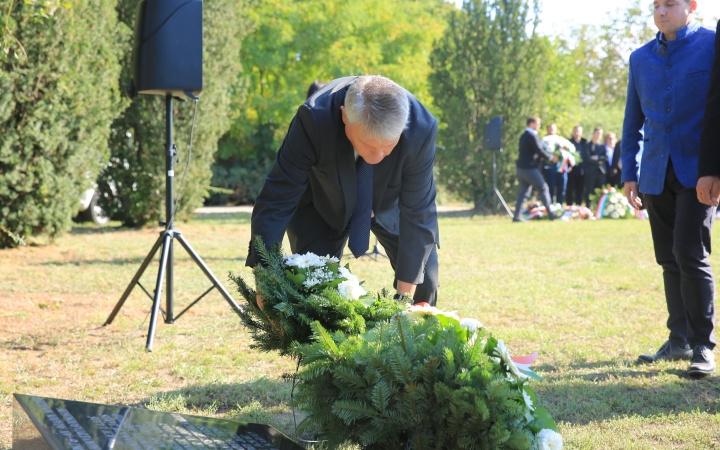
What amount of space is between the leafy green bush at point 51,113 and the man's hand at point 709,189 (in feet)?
24.3

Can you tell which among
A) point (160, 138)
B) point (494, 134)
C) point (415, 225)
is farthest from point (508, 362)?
point (494, 134)

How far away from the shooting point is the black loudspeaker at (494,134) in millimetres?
16453

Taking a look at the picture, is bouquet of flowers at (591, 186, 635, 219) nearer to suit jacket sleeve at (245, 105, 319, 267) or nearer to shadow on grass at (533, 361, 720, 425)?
shadow on grass at (533, 361, 720, 425)

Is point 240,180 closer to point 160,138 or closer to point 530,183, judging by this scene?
point 160,138

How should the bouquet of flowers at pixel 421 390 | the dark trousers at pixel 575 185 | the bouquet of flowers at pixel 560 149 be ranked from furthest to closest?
1. the dark trousers at pixel 575 185
2. the bouquet of flowers at pixel 560 149
3. the bouquet of flowers at pixel 421 390

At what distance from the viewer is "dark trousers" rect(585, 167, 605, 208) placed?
1892 centimetres

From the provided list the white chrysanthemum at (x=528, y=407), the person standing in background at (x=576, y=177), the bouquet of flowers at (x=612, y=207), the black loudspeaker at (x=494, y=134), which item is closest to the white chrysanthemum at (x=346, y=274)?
the white chrysanthemum at (x=528, y=407)

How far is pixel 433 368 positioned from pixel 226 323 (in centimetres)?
379

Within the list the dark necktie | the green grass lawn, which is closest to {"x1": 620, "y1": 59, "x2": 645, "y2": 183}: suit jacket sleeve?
the green grass lawn

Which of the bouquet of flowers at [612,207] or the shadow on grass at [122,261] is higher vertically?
the bouquet of flowers at [612,207]

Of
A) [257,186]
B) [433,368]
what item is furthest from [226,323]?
[257,186]

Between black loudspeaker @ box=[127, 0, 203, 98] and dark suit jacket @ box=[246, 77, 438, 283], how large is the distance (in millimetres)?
1924

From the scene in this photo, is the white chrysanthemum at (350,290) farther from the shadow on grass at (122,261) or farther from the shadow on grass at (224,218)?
the shadow on grass at (224,218)

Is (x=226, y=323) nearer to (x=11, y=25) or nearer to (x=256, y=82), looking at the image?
(x=11, y=25)
